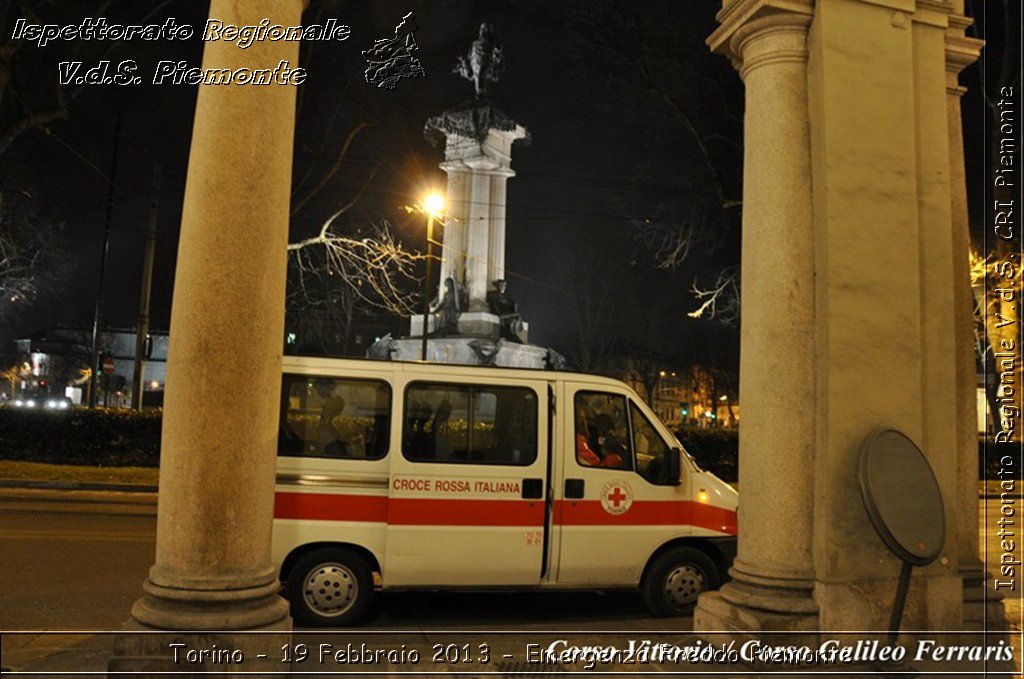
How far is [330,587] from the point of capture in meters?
7.45

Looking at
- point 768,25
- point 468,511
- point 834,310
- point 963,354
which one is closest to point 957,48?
point 768,25

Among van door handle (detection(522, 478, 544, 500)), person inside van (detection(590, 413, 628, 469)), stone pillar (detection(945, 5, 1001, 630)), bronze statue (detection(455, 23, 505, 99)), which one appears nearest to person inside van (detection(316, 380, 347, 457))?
van door handle (detection(522, 478, 544, 500))

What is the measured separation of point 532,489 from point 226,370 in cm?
368

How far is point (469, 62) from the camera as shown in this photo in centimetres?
3484

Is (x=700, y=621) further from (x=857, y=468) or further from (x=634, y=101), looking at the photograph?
(x=634, y=101)

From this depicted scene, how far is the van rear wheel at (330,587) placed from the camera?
7.39 m

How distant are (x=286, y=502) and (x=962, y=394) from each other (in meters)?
5.85

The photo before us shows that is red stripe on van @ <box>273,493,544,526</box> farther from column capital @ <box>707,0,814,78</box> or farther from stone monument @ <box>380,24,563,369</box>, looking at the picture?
stone monument @ <box>380,24,563,369</box>

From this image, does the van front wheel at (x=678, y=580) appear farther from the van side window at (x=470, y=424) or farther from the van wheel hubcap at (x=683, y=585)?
the van side window at (x=470, y=424)

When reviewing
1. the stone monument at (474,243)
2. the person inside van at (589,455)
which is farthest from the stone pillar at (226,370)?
the stone monument at (474,243)

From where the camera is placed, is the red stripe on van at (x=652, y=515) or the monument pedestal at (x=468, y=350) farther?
the monument pedestal at (x=468, y=350)

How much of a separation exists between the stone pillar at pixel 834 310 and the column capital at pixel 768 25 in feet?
0.03

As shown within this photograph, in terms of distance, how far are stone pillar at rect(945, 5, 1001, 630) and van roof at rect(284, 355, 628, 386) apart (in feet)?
9.85

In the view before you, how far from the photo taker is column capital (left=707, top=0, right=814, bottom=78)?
6.16 meters
